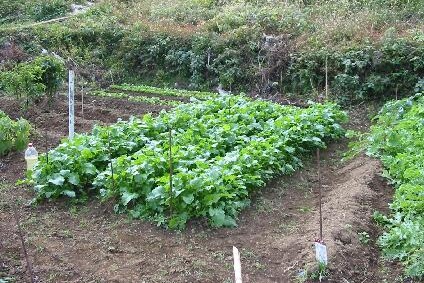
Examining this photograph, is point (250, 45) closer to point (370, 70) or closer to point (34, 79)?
point (370, 70)

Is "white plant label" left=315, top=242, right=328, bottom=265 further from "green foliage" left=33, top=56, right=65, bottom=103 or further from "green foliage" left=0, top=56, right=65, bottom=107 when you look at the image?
"green foliage" left=33, top=56, right=65, bottom=103

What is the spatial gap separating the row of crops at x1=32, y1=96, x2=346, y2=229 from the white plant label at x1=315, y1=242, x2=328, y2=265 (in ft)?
4.57

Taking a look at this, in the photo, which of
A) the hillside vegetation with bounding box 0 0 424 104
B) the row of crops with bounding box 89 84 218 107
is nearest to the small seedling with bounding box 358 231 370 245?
the row of crops with bounding box 89 84 218 107

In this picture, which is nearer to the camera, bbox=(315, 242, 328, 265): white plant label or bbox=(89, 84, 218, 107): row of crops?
bbox=(315, 242, 328, 265): white plant label

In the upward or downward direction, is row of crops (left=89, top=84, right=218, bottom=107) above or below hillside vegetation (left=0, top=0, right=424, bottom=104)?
below

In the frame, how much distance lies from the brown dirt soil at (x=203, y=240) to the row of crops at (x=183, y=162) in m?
0.20

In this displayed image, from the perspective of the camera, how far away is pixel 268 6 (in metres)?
17.0

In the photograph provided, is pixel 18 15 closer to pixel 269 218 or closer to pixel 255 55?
pixel 255 55

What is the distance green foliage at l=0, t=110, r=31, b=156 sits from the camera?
29.9ft

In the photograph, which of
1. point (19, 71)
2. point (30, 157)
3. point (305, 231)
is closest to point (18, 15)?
point (19, 71)

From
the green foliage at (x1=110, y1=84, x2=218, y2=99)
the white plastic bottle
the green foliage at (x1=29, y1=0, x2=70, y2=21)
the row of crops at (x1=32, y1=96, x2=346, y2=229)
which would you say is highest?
the row of crops at (x1=32, y1=96, x2=346, y2=229)

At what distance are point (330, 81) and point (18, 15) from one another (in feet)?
40.4

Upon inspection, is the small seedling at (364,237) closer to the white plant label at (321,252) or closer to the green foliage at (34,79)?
the white plant label at (321,252)

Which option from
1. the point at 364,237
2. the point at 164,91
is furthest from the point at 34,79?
the point at 364,237
